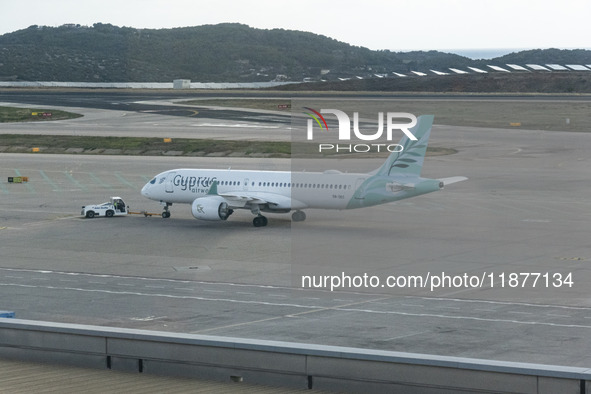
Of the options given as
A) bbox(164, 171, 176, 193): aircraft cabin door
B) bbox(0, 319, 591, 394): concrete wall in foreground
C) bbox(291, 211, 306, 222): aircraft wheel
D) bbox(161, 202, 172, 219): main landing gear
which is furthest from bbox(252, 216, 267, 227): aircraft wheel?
bbox(0, 319, 591, 394): concrete wall in foreground

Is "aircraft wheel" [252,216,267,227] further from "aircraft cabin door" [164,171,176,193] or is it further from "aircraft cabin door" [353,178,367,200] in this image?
"aircraft cabin door" [164,171,176,193]

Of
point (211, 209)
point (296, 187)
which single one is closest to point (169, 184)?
point (211, 209)

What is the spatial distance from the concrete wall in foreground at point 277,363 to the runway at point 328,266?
10.0 m

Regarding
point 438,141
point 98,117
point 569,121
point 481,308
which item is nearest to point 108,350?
point 481,308

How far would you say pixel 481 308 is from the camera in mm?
39844

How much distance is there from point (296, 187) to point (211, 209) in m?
5.87

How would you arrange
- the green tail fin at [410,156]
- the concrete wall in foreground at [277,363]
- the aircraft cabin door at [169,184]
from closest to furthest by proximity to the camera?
the concrete wall in foreground at [277,363] → the green tail fin at [410,156] → the aircraft cabin door at [169,184]

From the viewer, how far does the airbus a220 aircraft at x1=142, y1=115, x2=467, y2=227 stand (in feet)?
199

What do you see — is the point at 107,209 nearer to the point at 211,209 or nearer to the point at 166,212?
the point at 166,212

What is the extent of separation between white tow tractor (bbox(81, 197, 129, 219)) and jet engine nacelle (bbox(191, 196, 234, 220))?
354 inches

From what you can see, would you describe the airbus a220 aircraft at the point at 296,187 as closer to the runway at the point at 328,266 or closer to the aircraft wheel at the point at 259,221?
the aircraft wheel at the point at 259,221

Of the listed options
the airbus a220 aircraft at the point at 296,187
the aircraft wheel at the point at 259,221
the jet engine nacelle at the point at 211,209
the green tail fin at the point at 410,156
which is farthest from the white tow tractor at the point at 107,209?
the green tail fin at the point at 410,156

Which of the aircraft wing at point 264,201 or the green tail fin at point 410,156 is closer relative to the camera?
the green tail fin at point 410,156

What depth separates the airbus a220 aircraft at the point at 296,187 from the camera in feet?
199
